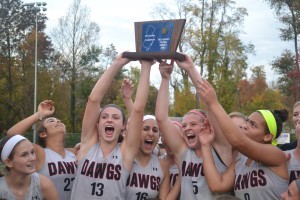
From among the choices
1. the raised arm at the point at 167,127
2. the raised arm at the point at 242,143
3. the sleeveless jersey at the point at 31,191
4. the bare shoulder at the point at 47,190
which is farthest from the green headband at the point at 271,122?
the sleeveless jersey at the point at 31,191

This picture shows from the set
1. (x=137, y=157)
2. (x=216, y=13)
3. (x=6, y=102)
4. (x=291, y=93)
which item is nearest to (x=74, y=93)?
(x=6, y=102)

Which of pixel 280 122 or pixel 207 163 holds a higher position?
pixel 280 122

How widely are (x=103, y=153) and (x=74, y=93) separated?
37.3 m

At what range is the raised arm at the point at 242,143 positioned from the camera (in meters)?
4.12

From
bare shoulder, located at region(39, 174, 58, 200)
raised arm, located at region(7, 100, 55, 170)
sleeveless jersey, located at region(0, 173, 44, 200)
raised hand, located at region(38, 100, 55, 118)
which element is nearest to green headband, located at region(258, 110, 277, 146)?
bare shoulder, located at region(39, 174, 58, 200)

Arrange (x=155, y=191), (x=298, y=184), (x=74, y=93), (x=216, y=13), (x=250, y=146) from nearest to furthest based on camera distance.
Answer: (x=298, y=184)
(x=250, y=146)
(x=155, y=191)
(x=216, y=13)
(x=74, y=93)

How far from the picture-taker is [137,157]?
16.7ft

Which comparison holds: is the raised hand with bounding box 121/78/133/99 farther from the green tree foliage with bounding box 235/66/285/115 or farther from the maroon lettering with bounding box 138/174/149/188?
the green tree foliage with bounding box 235/66/285/115

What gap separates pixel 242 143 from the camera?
13.5 feet

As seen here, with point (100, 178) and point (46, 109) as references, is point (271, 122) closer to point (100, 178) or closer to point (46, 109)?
point (100, 178)

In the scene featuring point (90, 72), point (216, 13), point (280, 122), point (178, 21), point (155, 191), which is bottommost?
point (155, 191)

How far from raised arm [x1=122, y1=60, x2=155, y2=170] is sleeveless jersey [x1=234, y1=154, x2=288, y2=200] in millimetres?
1085

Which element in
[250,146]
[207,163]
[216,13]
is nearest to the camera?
[250,146]

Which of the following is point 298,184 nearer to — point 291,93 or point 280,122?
point 280,122
